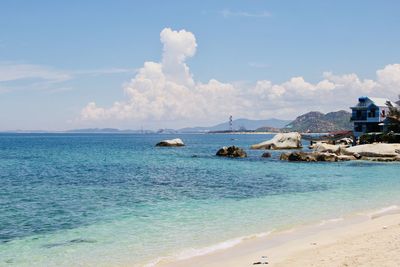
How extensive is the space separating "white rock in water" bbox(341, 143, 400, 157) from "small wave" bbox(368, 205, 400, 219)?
3932 centimetres

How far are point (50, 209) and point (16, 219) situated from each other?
273 centimetres

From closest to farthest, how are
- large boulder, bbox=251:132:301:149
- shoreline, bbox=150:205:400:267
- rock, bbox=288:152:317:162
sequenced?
shoreline, bbox=150:205:400:267
rock, bbox=288:152:317:162
large boulder, bbox=251:132:301:149

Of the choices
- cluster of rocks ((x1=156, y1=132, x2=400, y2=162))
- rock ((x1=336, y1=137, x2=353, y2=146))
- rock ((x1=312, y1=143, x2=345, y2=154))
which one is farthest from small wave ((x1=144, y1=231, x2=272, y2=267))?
rock ((x1=336, y1=137, x2=353, y2=146))

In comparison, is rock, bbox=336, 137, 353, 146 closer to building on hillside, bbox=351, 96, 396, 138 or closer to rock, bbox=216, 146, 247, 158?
building on hillside, bbox=351, 96, 396, 138

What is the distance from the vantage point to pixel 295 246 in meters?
14.8

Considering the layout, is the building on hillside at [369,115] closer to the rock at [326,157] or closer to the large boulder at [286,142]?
the large boulder at [286,142]

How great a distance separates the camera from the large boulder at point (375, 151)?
59906mm

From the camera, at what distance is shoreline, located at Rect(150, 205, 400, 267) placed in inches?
507

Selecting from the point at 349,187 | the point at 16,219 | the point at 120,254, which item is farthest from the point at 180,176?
the point at 120,254

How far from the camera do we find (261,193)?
30375 mm

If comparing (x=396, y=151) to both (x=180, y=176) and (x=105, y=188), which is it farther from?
(x=105, y=188)

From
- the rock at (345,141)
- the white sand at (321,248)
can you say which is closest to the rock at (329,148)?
the rock at (345,141)

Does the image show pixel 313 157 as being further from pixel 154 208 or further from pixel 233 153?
pixel 154 208

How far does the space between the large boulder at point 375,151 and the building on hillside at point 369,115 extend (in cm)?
1948
